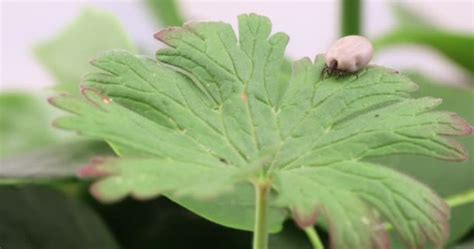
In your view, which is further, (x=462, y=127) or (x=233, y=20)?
(x=233, y=20)

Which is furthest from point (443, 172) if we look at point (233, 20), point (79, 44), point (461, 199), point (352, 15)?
point (233, 20)

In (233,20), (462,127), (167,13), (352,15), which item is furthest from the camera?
(233,20)

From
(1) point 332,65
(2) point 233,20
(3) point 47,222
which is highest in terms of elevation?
(1) point 332,65

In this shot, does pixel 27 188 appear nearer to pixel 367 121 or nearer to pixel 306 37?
pixel 367 121

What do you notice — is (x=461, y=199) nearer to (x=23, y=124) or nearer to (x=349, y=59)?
(x=349, y=59)

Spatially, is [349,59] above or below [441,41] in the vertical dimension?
above

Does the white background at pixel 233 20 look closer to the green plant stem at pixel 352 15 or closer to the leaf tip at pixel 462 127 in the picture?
the green plant stem at pixel 352 15

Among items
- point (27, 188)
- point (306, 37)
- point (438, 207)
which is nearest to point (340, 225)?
point (438, 207)

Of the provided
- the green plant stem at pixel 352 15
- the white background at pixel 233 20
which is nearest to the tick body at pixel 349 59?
the green plant stem at pixel 352 15

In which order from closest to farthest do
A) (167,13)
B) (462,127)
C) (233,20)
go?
(462,127) → (167,13) → (233,20)
